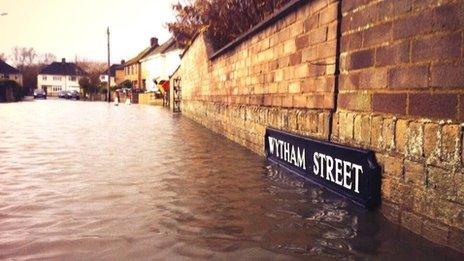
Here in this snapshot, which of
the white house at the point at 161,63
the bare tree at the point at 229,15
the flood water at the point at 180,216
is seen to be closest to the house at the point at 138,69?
the white house at the point at 161,63

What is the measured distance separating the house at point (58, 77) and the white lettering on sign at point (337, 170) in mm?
99467

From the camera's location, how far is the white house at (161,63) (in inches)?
1725

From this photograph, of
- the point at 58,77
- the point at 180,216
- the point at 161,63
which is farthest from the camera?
the point at 58,77

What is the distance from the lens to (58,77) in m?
96.5

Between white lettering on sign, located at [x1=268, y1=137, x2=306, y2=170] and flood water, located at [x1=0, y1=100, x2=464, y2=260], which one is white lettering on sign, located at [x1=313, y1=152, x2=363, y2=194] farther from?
white lettering on sign, located at [x1=268, y1=137, x2=306, y2=170]

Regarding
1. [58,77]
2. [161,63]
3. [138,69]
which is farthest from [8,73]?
[161,63]

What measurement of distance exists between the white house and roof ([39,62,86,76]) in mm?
45168

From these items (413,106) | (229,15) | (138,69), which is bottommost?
(413,106)

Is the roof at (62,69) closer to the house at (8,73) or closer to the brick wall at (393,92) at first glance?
the house at (8,73)

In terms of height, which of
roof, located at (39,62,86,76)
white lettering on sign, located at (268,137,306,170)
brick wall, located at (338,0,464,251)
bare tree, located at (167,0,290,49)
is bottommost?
white lettering on sign, located at (268,137,306,170)

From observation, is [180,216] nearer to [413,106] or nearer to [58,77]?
[413,106]

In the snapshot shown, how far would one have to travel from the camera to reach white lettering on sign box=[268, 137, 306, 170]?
4477 mm

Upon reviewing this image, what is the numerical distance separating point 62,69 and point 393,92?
4108 inches

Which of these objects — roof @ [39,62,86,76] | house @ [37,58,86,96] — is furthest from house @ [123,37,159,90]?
roof @ [39,62,86,76]
